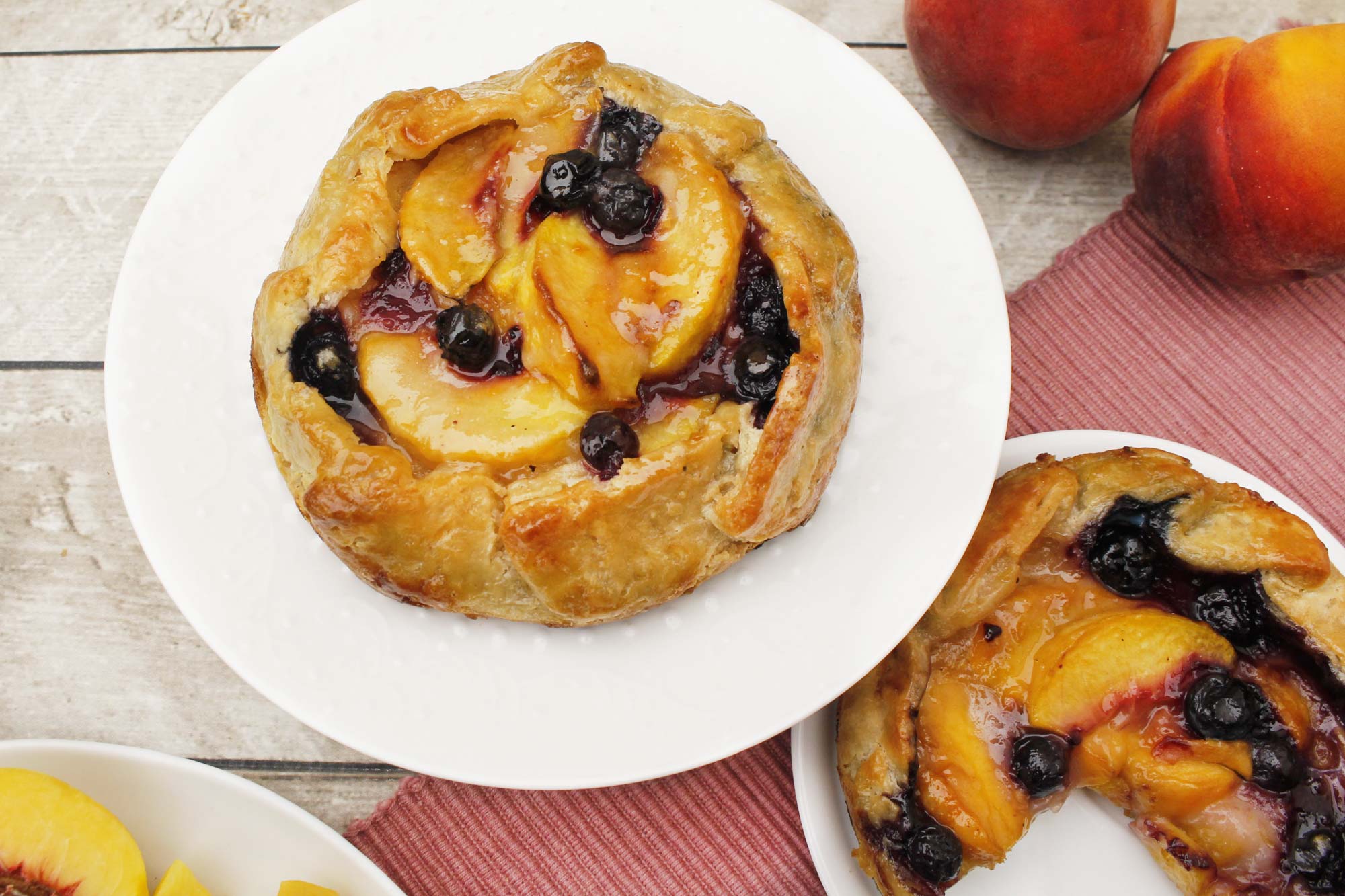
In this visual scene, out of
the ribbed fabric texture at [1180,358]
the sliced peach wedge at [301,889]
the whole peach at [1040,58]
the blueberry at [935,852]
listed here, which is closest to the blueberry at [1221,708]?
the blueberry at [935,852]

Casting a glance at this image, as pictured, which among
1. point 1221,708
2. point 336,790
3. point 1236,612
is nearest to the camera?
point 1221,708

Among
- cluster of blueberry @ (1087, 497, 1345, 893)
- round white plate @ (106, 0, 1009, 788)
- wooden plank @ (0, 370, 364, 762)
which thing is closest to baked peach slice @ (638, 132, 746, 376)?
round white plate @ (106, 0, 1009, 788)

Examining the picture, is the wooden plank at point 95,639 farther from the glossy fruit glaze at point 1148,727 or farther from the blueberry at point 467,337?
the glossy fruit glaze at point 1148,727

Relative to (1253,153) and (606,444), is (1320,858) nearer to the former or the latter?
(1253,153)

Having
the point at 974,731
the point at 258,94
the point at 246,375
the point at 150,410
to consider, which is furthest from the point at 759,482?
the point at 258,94

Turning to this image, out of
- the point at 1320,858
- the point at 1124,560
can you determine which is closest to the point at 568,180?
the point at 1124,560

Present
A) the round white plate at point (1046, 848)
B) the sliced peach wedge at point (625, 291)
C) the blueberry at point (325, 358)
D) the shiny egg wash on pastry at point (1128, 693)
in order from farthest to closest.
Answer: the round white plate at point (1046, 848) → the shiny egg wash on pastry at point (1128, 693) → the blueberry at point (325, 358) → the sliced peach wedge at point (625, 291)
